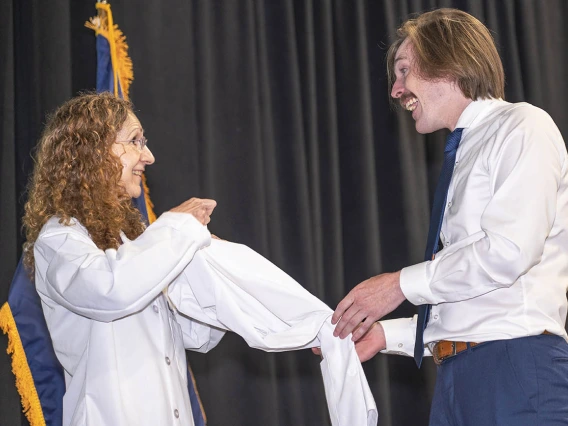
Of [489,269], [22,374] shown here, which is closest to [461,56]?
[489,269]

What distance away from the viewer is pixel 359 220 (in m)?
3.67

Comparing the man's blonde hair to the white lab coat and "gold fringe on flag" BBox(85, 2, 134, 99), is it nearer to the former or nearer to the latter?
the white lab coat

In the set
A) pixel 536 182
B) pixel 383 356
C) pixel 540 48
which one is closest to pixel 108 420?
pixel 536 182

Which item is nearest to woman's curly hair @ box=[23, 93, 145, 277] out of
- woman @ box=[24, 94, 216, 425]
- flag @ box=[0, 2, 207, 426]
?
woman @ box=[24, 94, 216, 425]

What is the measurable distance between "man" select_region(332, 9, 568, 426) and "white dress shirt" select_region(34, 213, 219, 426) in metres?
0.49

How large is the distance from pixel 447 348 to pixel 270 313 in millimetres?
516

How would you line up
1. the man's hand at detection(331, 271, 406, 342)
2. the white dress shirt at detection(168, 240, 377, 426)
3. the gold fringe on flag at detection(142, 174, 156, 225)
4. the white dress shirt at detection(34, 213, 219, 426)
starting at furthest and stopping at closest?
the gold fringe on flag at detection(142, 174, 156, 225) < the white dress shirt at detection(168, 240, 377, 426) < the man's hand at detection(331, 271, 406, 342) < the white dress shirt at detection(34, 213, 219, 426)

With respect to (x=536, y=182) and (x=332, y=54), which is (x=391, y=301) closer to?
(x=536, y=182)

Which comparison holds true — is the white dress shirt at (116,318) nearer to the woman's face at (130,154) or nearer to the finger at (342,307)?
the woman's face at (130,154)

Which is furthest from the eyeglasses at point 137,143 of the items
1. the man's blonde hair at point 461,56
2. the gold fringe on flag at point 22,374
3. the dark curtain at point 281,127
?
the dark curtain at point 281,127

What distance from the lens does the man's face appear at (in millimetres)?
2135

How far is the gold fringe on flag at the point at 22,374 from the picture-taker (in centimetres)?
217

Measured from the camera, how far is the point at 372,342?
7.13 feet

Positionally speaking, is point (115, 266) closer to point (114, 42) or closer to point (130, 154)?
point (130, 154)
